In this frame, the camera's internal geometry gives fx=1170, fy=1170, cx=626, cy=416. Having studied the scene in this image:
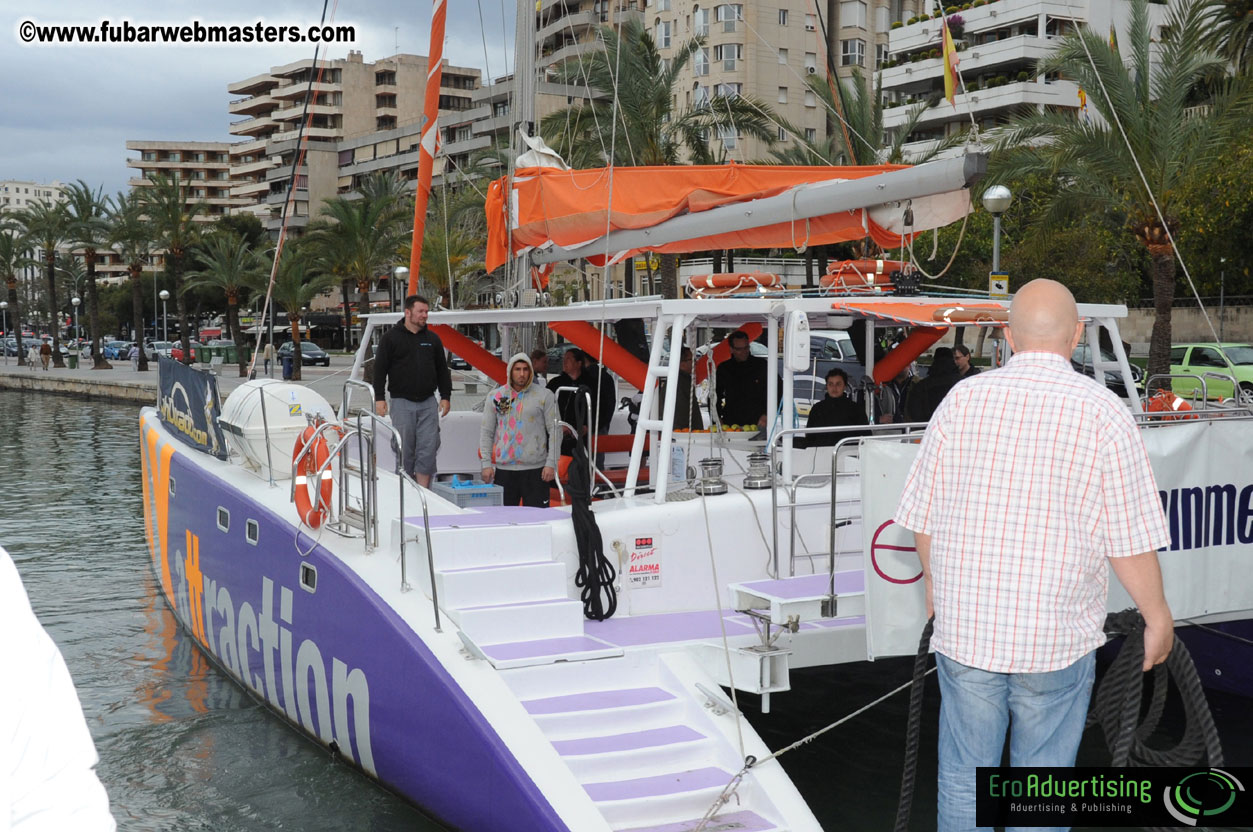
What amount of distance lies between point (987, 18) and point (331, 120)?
184ft

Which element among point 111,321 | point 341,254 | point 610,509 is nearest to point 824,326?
point 610,509

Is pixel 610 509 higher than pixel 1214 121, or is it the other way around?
pixel 1214 121

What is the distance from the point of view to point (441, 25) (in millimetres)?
7348

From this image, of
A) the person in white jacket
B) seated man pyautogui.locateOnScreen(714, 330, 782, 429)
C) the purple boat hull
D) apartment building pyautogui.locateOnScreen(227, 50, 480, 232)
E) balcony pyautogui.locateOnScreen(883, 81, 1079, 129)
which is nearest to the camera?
the person in white jacket

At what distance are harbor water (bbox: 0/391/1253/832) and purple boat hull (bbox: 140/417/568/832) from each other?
0.18 metres

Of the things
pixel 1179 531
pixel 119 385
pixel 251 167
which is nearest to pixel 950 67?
pixel 1179 531

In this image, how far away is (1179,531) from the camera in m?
4.95

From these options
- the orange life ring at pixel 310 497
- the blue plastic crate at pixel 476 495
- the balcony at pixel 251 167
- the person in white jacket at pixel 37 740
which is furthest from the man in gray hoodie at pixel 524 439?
the balcony at pixel 251 167

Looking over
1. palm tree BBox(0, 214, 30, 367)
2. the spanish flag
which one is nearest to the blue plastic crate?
the spanish flag

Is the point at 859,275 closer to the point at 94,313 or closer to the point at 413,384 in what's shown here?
the point at 413,384

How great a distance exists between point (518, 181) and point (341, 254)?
33.5 meters

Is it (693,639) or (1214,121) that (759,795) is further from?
(1214,121)

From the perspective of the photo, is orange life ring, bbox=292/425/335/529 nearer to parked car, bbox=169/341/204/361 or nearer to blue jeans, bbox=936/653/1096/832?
blue jeans, bbox=936/653/1096/832

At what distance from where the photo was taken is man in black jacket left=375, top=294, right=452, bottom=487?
7.23 metres
